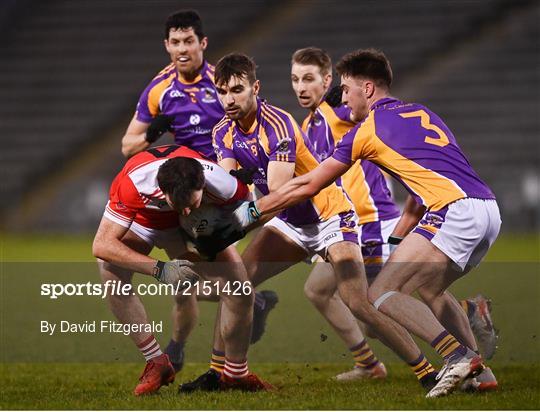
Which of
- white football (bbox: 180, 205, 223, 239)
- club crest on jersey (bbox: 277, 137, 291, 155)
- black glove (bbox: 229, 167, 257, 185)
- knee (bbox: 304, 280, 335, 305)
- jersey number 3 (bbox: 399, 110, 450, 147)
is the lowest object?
knee (bbox: 304, 280, 335, 305)

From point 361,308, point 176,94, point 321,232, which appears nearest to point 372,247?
point 321,232

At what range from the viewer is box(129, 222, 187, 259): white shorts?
6.16 m

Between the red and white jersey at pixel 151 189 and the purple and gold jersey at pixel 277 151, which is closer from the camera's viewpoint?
the red and white jersey at pixel 151 189

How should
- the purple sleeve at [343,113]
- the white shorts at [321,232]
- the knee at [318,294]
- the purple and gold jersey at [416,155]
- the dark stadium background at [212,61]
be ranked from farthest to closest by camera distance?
the dark stadium background at [212,61], the purple sleeve at [343,113], the knee at [318,294], the white shorts at [321,232], the purple and gold jersey at [416,155]

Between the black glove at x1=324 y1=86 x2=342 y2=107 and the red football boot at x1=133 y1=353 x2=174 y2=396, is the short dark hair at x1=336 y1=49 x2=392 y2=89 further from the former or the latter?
the red football boot at x1=133 y1=353 x2=174 y2=396

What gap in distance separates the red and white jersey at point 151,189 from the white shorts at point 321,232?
1.93 ft

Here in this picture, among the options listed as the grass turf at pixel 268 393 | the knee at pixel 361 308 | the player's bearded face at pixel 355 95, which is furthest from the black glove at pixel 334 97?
the grass turf at pixel 268 393

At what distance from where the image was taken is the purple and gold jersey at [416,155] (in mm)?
5652

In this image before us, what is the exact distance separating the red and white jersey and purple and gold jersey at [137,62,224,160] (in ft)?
5.56

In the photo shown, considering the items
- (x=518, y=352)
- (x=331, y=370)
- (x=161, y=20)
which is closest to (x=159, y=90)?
(x=331, y=370)

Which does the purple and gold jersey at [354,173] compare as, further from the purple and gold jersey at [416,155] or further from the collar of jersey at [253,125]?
the purple and gold jersey at [416,155]

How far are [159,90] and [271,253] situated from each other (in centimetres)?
201

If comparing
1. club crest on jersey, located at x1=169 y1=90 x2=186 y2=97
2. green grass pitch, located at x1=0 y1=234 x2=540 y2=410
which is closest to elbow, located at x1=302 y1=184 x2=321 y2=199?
green grass pitch, located at x1=0 y1=234 x2=540 y2=410

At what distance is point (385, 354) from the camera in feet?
22.9
